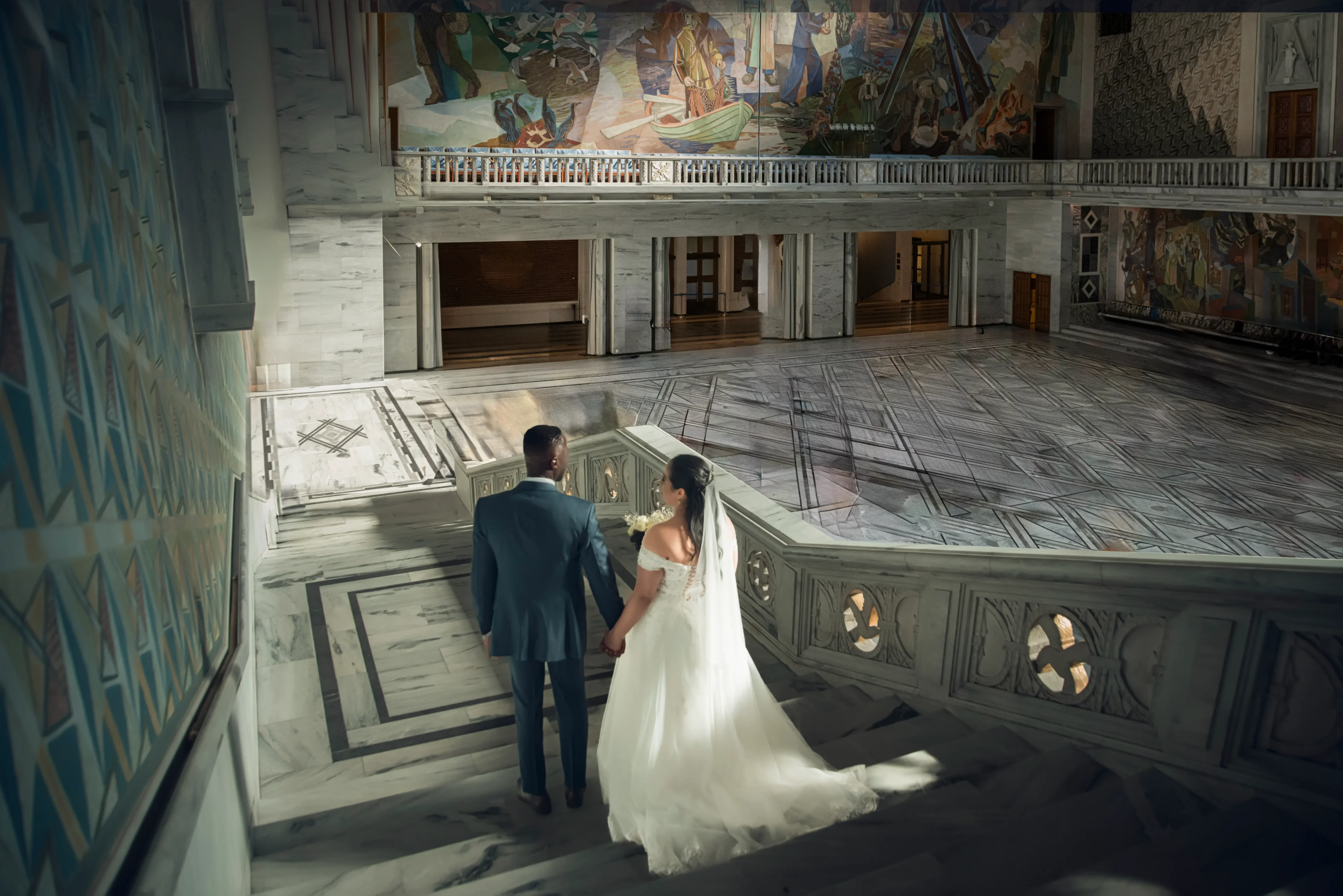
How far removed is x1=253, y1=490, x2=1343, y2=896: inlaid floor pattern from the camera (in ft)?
9.48

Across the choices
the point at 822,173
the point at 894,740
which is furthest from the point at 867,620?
the point at 822,173

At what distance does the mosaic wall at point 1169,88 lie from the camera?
20.3m

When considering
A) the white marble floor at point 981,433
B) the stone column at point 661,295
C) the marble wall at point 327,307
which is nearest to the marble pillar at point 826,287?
the white marble floor at point 981,433

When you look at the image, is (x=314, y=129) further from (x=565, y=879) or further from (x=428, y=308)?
(x=565, y=879)

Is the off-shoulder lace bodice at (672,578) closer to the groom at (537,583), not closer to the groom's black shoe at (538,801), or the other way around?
the groom at (537,583)

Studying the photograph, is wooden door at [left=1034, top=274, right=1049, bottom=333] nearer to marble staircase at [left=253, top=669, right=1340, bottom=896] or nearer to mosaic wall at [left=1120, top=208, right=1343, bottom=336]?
mosaic wall at [left=1120, top=208, right=1343, bottom=336]

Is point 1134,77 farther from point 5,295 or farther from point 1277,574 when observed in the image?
point 5,295

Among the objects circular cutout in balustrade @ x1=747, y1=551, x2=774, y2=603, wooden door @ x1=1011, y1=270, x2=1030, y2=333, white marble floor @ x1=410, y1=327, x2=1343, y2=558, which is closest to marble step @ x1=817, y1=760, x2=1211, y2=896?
circular cutout in balustrade @ x1=747, y1=551, x2=774, y2=603

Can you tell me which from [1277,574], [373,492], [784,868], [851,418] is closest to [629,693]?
[784,868]

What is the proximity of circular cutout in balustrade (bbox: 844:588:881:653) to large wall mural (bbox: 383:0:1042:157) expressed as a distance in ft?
47.8

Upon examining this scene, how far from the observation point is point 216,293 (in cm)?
405

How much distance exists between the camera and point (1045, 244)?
2302 centimetres

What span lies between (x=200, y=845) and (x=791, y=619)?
3193mm

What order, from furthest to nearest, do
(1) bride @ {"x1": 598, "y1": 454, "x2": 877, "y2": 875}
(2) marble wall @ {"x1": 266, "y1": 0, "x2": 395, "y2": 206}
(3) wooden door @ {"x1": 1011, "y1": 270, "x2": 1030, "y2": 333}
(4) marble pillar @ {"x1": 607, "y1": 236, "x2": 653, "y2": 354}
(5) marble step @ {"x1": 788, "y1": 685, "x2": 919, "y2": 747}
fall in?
1. (3) wooden door @ {"x1": 1011, "y1": 270, "x2": 1030, "y2": 333}
2. (4) marble pillar @ {"x1": 607, "y1": 236, "x2": 653, "y2": 354}
3. (2) marble wall @ {"x1": 266, "y1": 0, "x2": 395, "y2": 206}
4. (5) marble step @ {"x1": 788, "y1": 685, "x2": 919, "y2": 747}
5. (1) bride @ {"x1": 598, "y1": 454, "x2": 877, "y2": 875}
